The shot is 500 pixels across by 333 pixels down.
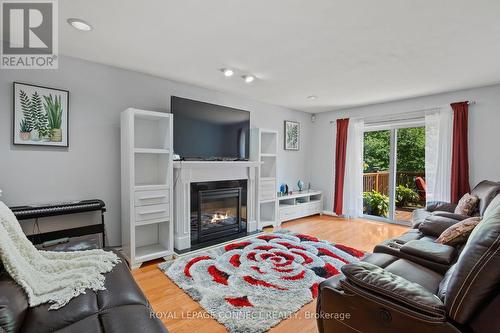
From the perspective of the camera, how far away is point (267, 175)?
4586 mm

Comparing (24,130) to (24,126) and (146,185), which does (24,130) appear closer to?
(24,126)

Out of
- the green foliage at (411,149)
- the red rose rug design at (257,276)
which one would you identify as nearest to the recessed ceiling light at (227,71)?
the red rose rug design at (257,276)

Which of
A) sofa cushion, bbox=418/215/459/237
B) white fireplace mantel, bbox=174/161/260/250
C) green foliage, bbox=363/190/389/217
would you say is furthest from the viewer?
green foliage, bbox=363/190/389/217

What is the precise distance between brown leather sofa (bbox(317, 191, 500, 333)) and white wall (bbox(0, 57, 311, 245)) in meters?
2.72

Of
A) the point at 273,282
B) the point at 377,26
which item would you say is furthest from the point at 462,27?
the point at 273,282

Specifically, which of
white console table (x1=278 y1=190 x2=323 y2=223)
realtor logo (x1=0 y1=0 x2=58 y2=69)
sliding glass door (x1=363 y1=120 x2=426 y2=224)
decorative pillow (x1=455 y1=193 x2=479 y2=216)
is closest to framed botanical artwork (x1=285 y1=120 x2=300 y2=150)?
white console table (x1=278 y1=190 x2=323 y2=223)

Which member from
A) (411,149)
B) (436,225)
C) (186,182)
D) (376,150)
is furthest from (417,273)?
(376,150)

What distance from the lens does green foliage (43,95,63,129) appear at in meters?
2.51

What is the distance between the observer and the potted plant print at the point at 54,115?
8.25 ft

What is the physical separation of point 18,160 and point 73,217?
0.77 metres

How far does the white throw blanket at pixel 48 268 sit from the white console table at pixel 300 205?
135 inches

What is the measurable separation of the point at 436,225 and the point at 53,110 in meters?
4.08

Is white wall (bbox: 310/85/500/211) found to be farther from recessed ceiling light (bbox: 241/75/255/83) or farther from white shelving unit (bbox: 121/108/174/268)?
white shelving unit (bbox: 121/108/174/268)

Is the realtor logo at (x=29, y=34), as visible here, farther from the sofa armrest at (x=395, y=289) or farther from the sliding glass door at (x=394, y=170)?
the sliding glass door at (x=394, y=170)
